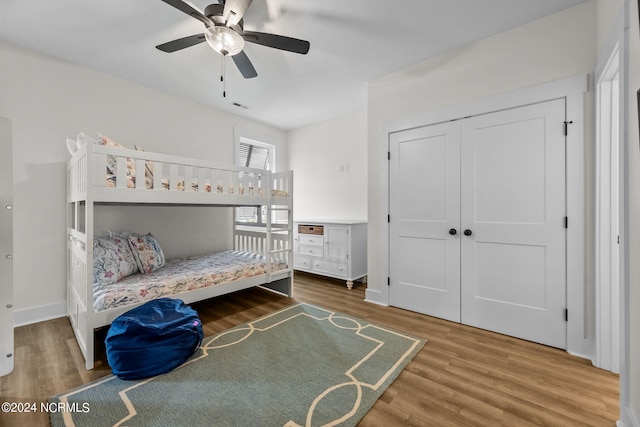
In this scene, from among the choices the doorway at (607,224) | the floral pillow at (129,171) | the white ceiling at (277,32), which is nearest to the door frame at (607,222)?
the doorway at (607,224)

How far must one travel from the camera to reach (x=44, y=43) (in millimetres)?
2287

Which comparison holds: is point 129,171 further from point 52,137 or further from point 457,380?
point 457,380

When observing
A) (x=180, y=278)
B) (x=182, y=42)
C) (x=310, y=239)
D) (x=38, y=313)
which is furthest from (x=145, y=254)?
(x=310, y=239)

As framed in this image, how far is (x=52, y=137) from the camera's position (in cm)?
250

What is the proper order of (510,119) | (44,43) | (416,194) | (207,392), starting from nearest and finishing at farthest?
(207,392) < (510,119) < (44,43) < (416,194)

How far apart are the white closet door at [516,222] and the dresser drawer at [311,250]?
1.85 metres

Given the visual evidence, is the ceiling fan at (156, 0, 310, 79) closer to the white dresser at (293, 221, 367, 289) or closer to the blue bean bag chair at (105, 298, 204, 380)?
the blue bean bag chair at (105, 298, 204, 380)

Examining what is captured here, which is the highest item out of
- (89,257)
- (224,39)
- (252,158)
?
(224,39)

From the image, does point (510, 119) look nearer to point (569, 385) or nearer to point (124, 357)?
point (569, 385)

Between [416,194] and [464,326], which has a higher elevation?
[416,194]

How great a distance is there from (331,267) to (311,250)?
416 mm

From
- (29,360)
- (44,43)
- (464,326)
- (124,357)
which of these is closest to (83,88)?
(44,43)

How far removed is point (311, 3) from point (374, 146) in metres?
Answer: 1.48

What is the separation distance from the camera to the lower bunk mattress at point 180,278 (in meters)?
1.88
